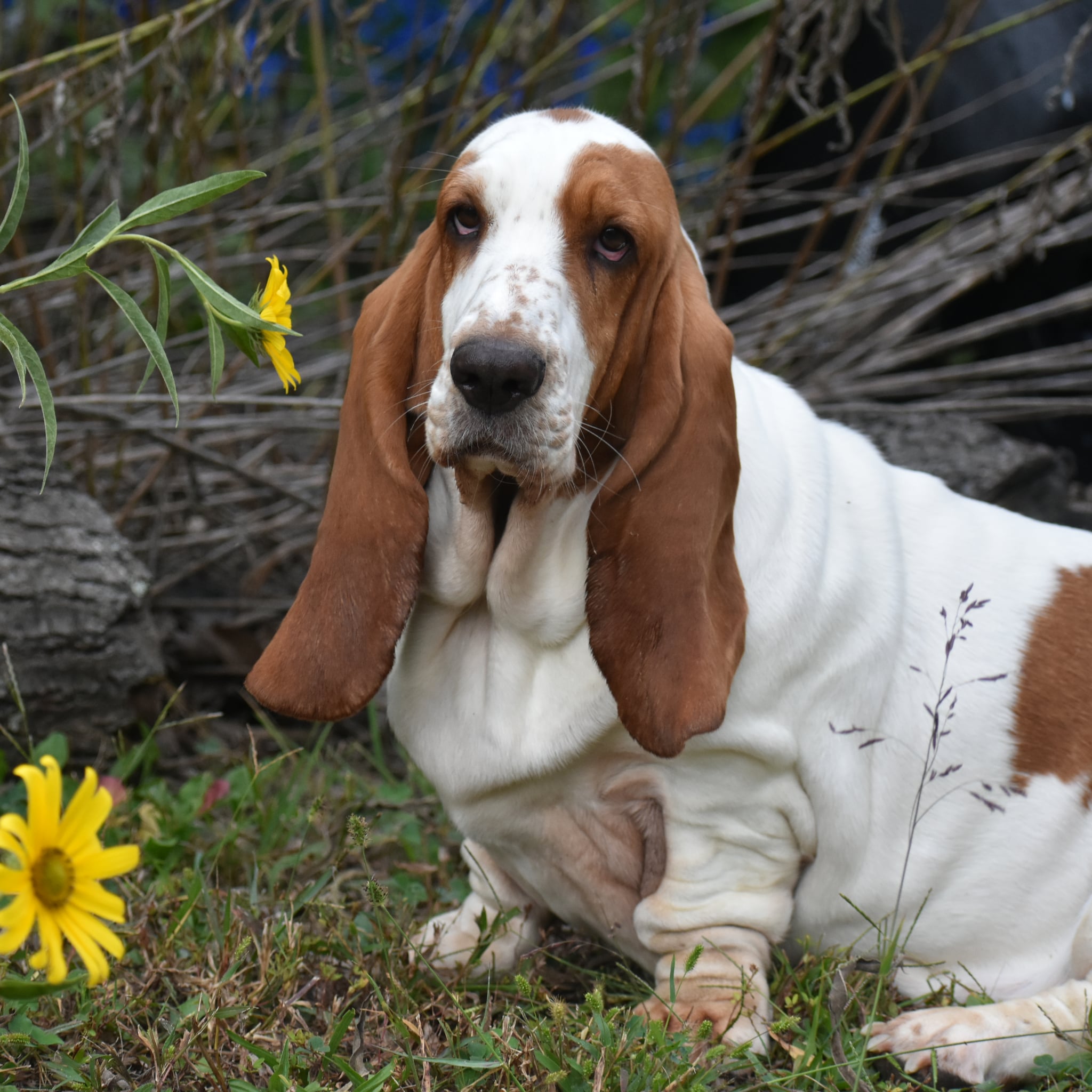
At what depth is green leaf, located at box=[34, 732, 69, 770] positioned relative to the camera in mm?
3061

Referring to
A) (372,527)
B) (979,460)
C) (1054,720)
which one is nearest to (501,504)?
(372,527)

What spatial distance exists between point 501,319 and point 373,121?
6.89 feet

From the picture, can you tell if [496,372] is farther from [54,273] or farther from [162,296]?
[54,273]

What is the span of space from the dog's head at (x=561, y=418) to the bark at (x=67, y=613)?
1.07 metres

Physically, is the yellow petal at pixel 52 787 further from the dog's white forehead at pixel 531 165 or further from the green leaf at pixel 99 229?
the dog's white forehead at pixel 531 165

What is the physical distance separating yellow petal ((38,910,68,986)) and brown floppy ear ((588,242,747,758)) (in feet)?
3.56

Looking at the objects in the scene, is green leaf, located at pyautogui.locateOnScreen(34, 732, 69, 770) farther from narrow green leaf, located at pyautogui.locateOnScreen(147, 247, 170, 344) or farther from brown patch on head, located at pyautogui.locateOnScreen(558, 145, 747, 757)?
narrow green leaf, located at pyautogui.locateOnScreen(147, 247, 170, 344)

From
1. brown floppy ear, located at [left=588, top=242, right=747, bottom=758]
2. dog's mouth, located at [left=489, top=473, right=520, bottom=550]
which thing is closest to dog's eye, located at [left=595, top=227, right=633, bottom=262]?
brown floppy ear, located at [left=588, top=242, right=747, bottom=758]

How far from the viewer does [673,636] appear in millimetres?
2158

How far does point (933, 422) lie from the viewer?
4.07 metres

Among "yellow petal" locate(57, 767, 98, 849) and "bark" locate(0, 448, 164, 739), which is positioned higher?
"yellow petal" locate(57, 767, 98, 849)

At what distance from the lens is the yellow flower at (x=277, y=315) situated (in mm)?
1735

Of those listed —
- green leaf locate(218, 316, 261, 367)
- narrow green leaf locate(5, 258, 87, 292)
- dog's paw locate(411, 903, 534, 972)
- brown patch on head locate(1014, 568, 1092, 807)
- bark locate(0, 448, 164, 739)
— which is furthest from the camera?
bark locate(0, 448, 164, 739)

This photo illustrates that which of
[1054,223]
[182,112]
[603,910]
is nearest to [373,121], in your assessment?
[182,112]
